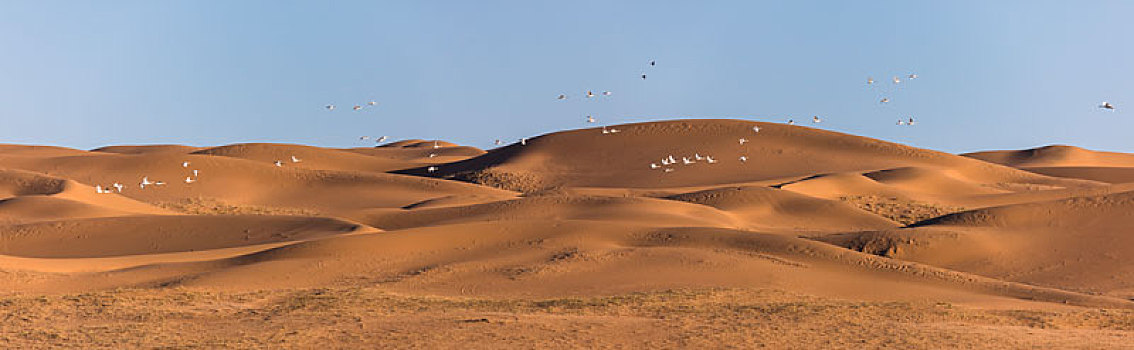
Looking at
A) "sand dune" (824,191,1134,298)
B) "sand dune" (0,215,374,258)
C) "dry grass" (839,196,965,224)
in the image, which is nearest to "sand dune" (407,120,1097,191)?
"dry grass" (839,196,965,224)

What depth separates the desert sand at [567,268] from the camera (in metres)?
18.0

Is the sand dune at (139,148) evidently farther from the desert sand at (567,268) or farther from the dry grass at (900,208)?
the dry grass at (900,208)

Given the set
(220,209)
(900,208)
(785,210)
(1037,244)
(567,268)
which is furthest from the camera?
(220,209)

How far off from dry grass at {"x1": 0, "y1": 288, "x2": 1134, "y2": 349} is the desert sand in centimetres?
7

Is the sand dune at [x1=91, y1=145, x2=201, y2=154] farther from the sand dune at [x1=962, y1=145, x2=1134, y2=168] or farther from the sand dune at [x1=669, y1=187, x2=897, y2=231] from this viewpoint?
the sand dune at [x1=962, y1=145, x2=1134, y2=168]

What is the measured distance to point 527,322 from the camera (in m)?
18.4

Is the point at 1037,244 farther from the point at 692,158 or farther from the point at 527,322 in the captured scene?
the point at 692,158

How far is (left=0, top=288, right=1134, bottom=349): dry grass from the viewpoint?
17062mm

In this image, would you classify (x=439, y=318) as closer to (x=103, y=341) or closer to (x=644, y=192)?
(x=103, y=341)

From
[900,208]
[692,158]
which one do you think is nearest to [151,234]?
[900,208]

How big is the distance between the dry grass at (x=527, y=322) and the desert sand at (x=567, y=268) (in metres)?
0.07

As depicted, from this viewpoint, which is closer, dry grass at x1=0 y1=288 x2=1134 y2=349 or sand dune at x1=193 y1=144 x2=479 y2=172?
dry grass at x1=0 y1=288 x2=1134 y2=349

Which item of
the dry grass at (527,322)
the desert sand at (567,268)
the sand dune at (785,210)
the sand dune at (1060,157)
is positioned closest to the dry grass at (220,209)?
the desert sand at (567,268)

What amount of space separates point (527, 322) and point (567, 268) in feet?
26.6
